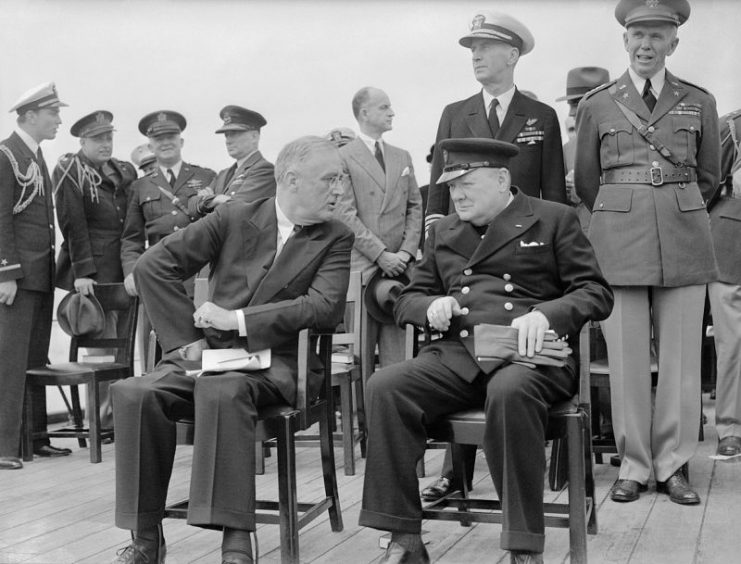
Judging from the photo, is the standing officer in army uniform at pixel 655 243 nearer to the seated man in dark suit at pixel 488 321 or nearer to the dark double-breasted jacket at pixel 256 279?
the seated man in dark suit at pixel 488 321

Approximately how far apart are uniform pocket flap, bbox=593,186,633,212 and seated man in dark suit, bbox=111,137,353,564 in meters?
1.11

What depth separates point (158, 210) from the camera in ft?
18.5

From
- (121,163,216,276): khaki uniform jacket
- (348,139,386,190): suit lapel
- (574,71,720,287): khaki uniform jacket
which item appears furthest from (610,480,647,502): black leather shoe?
(121,163,216,276): khaki uniform jacket

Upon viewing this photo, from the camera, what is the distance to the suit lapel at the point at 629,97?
3693 millimetres

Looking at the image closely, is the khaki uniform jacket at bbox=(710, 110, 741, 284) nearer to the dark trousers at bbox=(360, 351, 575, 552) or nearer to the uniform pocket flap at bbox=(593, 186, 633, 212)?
the uniform pocket flap at bbox=(593, 186, 633, 212)

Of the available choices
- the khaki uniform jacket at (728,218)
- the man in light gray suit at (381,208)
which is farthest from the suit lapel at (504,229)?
the khaki uniform jacket at (728,218)

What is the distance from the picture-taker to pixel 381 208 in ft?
16.0

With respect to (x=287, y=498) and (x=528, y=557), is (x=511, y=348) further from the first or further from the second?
(x=287, y=498)

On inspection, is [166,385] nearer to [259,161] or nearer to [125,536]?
[125,536]

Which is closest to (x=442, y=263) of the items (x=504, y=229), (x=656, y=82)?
(x=504, y=229)

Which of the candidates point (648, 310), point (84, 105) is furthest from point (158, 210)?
point (648, 310)

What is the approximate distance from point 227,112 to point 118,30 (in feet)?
5.29

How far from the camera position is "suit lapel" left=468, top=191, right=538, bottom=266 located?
2969mm

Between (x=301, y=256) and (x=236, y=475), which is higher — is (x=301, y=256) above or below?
above
